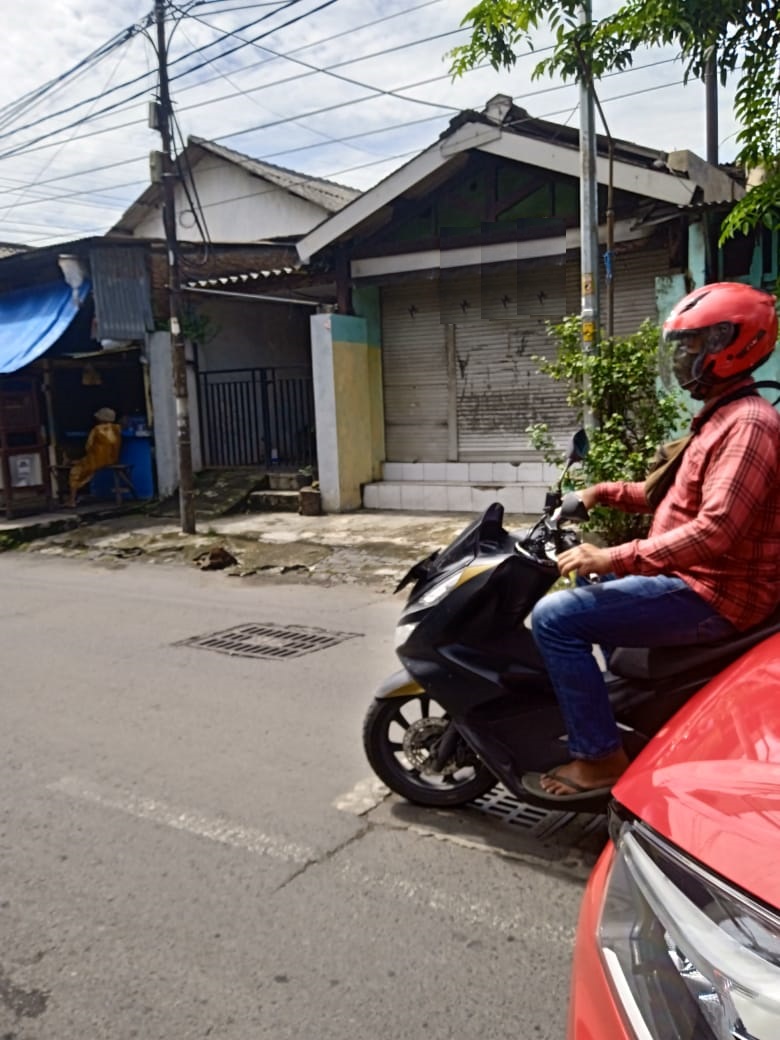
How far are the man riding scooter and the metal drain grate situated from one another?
3384 mm

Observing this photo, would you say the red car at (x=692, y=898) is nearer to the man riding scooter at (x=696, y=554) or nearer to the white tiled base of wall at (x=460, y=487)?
the man riding scooter at (x=696, y=554)

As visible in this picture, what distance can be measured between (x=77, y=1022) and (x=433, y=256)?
10336 mm

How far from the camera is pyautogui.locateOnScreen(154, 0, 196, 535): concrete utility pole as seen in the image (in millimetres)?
10805

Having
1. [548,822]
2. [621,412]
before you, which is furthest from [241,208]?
[548,822]

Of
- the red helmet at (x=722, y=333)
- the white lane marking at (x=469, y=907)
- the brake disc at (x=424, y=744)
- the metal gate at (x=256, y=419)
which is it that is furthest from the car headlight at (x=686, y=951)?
the metal gate at (x=256, y=419)

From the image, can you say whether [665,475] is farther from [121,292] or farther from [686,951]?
[121,292]

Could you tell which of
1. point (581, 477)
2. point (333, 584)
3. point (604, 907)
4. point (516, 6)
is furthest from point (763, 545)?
point (333, 584)

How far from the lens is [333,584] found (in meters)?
8.67

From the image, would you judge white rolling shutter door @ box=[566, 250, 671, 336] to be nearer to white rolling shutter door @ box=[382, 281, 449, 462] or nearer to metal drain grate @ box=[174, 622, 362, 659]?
white rolling shutter door @ box=[382, 281, 449, 462]

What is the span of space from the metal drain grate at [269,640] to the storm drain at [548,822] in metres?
2.65

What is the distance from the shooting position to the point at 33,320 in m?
13.7

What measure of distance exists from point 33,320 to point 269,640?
9.43 metres

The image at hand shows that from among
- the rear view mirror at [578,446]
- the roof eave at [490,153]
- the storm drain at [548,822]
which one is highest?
the roof eave at [490,153]

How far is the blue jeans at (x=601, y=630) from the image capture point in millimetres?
2791
